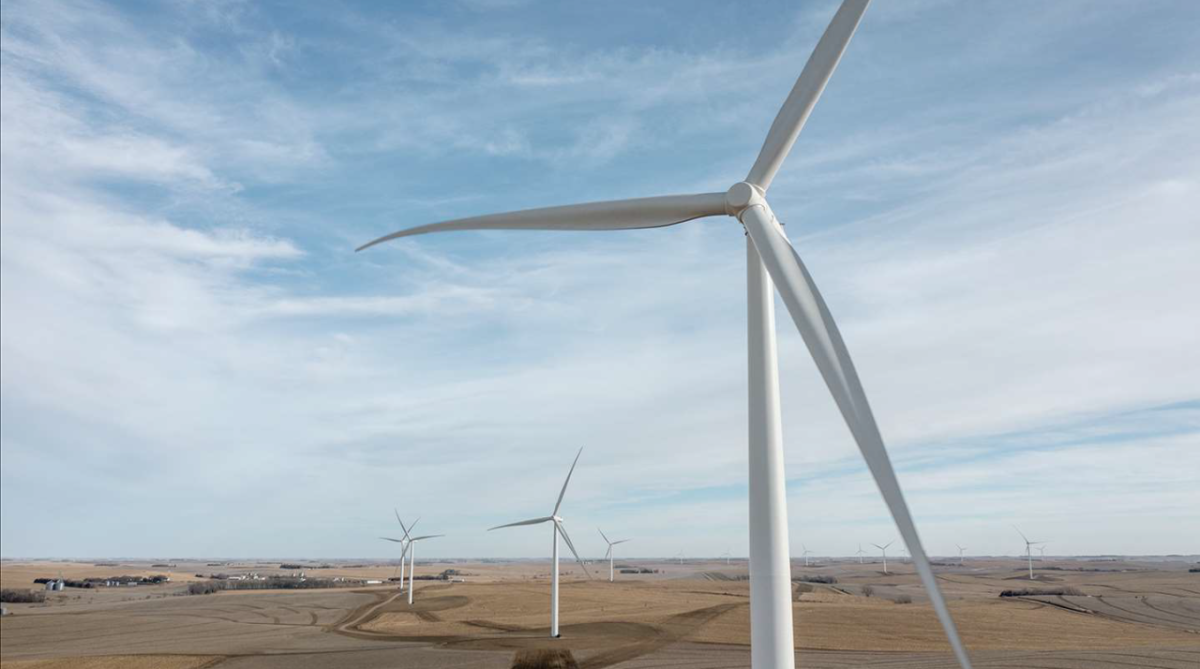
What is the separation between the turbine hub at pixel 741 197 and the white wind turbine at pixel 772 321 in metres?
0.02

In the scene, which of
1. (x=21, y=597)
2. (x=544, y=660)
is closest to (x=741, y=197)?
(x=544, y=660)

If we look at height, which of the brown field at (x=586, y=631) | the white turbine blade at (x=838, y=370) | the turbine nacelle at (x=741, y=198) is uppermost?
the turbine nacelle at (x=741, y=198)

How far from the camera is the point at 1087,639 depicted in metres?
41.7

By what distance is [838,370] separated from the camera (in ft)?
32.9

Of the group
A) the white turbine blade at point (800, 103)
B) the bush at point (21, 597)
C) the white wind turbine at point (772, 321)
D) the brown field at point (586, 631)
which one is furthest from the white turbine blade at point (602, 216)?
the bush at point (21, 597)

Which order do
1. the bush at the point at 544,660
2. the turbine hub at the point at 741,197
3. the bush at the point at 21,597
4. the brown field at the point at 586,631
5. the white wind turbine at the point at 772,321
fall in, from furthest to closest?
1. the bush at the point at 21,597
2. the brown field at the point at 586,631
3. the bush at the point at 544,660
4. the turbine hub at the point at 741,197
5. the white wind turbine at the point at 772,321

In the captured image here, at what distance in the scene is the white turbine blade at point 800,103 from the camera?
541 inches

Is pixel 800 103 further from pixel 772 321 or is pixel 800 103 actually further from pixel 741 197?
pixel 772 321

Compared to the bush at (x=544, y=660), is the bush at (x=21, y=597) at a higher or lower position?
lower

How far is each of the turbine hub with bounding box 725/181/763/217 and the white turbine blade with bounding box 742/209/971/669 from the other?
0.98 feet

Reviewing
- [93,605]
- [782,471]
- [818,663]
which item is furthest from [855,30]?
[93,605]

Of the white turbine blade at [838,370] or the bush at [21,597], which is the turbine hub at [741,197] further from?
the bush at [21,597]

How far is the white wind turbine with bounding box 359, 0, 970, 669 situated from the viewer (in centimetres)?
935

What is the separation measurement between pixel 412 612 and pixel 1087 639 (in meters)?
50.9
